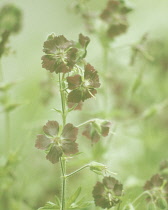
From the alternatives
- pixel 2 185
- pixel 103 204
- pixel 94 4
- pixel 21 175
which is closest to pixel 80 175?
pixel 21 175

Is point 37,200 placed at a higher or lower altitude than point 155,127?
lower

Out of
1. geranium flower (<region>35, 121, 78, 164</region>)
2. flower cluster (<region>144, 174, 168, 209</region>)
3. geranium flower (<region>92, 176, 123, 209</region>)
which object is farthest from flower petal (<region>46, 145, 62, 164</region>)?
flower cluster (<region>144, 174, 168, 209</region>)

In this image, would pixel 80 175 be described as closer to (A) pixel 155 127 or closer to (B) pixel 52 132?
(A) pixel 155 127

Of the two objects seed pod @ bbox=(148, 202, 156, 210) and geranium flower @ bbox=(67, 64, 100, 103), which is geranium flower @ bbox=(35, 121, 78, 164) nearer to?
geranium flower @ bbox=(67, 64, 100, 103)

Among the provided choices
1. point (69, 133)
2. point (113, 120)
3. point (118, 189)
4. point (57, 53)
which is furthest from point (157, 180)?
point (113, 120)

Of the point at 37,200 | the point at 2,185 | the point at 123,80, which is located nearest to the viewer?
the point at 2,185

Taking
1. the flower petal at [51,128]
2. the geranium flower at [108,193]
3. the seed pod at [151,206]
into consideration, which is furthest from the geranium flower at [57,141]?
the seed pod at [151,206]

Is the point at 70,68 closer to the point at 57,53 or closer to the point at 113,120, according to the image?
the point at 57,53
